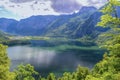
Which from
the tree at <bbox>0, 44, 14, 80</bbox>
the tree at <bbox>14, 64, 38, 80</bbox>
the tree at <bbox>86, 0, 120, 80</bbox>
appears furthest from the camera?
the tree at <bbox>14, 64, 38, 80</bbox>

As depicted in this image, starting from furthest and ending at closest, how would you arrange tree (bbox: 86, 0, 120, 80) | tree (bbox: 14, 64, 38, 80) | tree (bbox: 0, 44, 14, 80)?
tree (bbox: 14, 64, 38, 80), tree (bbox: 0, 44, 14, 80), tree (bbox: 86, 0, 120, 80)

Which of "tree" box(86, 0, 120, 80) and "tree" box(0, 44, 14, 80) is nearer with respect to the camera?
"tree" box(86, 0, 120, 80)

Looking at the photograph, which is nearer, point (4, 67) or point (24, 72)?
point (4, 67)

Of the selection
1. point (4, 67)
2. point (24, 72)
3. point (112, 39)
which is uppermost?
point (112, 39)

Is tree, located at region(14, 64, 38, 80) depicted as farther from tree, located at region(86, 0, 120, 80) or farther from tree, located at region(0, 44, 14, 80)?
tree, located at region(86, 0, 120, 80)

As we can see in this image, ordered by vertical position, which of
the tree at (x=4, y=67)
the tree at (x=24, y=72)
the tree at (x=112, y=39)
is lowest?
the tree at (x=24, y=72)

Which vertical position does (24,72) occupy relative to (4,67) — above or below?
below

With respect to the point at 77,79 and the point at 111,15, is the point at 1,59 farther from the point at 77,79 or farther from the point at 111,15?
the point at 77,79

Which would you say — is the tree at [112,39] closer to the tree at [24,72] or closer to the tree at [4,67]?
the tree at [4,67]

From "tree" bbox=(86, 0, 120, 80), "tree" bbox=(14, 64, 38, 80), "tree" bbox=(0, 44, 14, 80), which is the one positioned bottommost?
"tree" bbox=(14, 64, 38, 80)

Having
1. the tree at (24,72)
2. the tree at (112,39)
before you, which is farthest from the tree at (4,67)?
the tree at (112,39)

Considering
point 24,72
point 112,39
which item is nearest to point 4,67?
point 24,72

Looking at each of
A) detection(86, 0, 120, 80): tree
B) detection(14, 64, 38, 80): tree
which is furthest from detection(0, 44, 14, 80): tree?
detection(86, 0, 120, 80): tree

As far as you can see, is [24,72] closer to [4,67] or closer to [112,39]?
[4,67]
